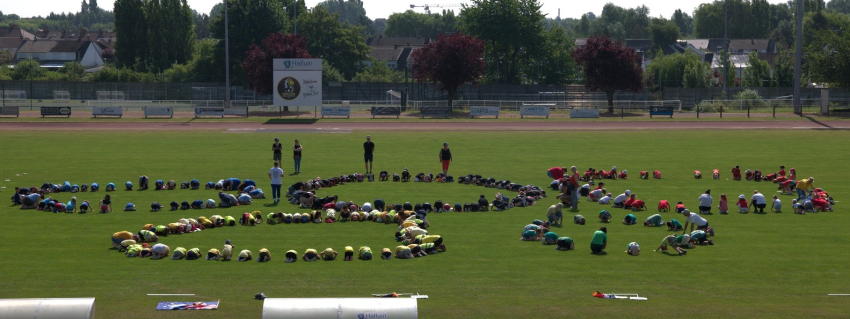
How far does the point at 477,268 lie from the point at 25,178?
25.0 metres

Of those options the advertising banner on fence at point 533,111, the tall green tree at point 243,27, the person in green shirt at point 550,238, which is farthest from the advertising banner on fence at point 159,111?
the person in green shirt at point 550,238

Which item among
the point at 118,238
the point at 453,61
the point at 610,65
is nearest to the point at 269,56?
the point at 453,61

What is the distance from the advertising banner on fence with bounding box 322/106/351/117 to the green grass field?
34.4 meters

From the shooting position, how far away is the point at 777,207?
28.0 m

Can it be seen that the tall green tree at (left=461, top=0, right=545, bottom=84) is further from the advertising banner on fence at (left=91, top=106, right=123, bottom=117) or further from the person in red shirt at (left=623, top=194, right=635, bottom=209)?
the person in red shirt at (left=623, top=194, right=635, bottom=209)

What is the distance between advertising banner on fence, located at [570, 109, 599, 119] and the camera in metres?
76.8

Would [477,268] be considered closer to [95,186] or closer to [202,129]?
[95,186]

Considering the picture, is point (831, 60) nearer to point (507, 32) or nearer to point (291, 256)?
point (507, 32)

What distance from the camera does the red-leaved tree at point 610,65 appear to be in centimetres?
8481

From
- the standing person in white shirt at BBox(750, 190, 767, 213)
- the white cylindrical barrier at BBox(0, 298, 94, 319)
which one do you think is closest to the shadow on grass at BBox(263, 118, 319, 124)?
the standing person in white shirt at BBox(750, 190, 767, 213)

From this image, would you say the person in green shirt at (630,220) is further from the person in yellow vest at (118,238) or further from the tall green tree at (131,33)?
the tall green tree at (131,33)

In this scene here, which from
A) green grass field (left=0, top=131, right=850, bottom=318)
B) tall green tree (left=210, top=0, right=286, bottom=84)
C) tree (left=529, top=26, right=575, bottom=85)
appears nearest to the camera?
green grass field (left=0, top=131, right=850, bottom=318)

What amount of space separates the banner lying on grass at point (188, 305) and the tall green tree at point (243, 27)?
97871mm

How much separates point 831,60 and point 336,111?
1927 inches
